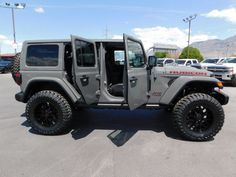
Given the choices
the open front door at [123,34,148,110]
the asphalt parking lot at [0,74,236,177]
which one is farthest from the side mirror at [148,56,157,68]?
the asphalt parking lot at [0,74,236,177]

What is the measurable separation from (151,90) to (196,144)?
1.31 meters

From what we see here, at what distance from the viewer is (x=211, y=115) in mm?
3982

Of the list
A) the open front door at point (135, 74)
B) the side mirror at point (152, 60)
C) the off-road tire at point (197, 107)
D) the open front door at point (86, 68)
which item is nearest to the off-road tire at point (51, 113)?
the open front door at point (86, 68)

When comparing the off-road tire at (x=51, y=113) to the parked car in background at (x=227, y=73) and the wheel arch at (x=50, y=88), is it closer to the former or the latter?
the wheel arch at (x=50, y=88)

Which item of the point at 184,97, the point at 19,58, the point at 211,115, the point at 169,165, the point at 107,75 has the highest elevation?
the point at 19,58

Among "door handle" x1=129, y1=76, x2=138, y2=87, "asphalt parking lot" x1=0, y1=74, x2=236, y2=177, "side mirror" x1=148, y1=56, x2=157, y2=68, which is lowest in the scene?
"asphalt parking lot" x1=0, y1=74, x2=236, y2=177

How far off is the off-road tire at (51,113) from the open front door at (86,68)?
1.58 ft

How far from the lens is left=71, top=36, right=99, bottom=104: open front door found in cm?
384

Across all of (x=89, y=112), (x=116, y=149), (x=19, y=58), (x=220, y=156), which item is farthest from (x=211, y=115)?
(x=19, y=58)

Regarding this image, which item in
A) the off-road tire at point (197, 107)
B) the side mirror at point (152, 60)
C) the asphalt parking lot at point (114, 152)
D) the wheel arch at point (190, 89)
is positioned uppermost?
the side mirror at point (152, 60)

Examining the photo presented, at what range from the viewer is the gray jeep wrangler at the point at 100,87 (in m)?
3.93

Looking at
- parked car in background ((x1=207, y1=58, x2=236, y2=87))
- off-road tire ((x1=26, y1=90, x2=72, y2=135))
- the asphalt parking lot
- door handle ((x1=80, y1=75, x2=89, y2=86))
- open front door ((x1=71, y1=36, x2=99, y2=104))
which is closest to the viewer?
the asphalt parking lot

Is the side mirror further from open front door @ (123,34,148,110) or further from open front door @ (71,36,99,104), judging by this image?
open front door @ (71,36,99,104)

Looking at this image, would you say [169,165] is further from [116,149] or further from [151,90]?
[151,90]
